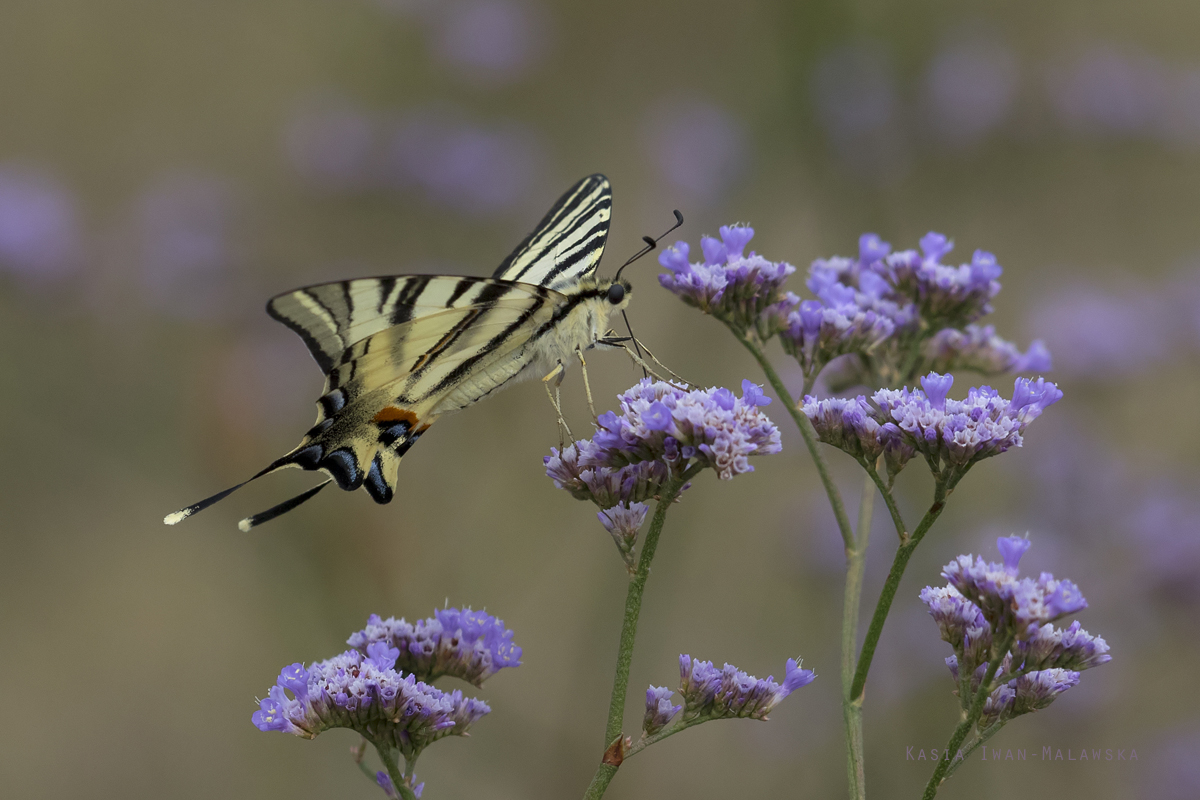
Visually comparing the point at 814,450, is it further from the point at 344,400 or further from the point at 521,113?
the point at 521,113

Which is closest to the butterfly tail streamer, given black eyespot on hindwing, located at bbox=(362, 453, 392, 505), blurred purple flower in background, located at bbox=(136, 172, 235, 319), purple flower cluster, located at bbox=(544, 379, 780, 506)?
black eyespot on hindwing, located at bbox=(362, 453, 392, 505)

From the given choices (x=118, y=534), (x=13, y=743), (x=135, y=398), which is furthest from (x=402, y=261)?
(x=13, y=743)

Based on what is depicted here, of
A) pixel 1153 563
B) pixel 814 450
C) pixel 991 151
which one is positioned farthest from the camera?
pixel 991 151

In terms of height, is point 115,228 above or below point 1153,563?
above

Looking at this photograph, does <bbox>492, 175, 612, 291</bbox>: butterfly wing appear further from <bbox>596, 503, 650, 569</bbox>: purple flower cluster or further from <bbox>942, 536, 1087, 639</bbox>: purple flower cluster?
<bbox>942, 536, 1087, 639</bbox>: purple flower cluster

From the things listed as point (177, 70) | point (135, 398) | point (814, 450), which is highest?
point (177, 70)

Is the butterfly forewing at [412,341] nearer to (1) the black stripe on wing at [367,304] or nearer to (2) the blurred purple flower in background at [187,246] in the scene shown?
(1) the black stripe on wing at [367,304]
